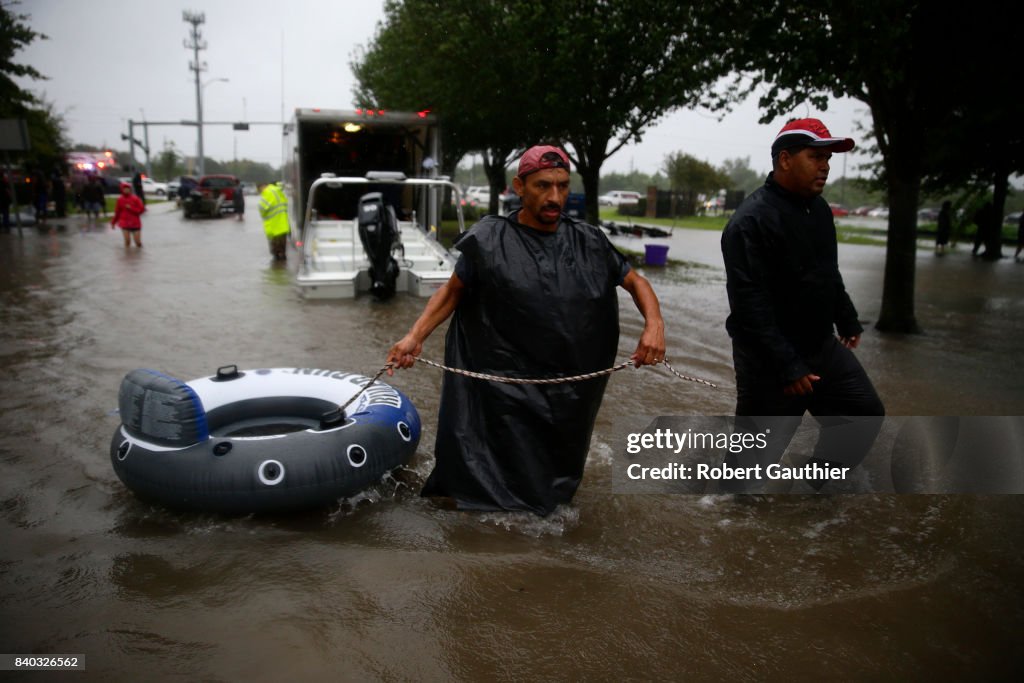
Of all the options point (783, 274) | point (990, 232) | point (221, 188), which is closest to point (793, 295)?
point (783, 274)

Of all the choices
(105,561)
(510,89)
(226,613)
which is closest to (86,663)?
(226,613)

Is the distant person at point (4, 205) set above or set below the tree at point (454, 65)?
below

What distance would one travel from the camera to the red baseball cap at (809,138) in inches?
134

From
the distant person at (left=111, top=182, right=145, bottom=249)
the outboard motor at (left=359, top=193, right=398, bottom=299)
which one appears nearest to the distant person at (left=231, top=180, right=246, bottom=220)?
the distant person at (left=111, top=182, right=145, bottom=249)

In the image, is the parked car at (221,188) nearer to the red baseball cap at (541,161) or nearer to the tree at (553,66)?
the tree at (553,66)

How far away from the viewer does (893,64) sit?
28.5 feet

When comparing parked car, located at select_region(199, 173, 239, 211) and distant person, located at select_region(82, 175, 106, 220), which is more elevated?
parked car, located at select_region(199, 173, 239, 211)

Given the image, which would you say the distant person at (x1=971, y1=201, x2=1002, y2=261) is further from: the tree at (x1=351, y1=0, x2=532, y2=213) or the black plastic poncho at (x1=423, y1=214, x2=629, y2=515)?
the black plastic poncho at (x1=423, y1=214, x2=629, y2=515)

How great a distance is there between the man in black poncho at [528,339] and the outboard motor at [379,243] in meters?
6.87

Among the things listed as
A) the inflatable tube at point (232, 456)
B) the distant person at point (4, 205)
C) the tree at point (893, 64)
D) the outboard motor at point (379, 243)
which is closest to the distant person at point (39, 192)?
the distant person at point (4, 205)

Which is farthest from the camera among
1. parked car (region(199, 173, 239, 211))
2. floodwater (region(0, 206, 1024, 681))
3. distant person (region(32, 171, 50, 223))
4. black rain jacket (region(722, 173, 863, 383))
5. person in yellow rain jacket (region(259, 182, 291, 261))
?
parked car (region(199, 173, 239, 211))

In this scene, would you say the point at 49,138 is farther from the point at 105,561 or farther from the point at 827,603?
the point at 827,603

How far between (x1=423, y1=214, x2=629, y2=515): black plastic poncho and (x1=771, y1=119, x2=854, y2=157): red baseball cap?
0.95m

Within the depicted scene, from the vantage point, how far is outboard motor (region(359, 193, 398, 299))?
10422mm
